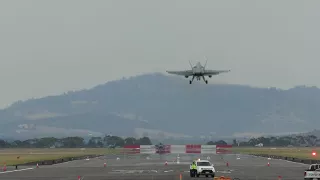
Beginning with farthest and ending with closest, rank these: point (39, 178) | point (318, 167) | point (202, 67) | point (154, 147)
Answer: point (154, 147)
point (202, 67)
point (39, 178)
point (318, 167)

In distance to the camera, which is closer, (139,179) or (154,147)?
(139,179)

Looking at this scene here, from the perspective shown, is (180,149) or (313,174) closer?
(313,174)

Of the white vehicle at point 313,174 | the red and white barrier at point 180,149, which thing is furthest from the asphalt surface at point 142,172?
the red and white barrier at point 180,149

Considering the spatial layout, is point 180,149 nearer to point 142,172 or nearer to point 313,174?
point 142,172

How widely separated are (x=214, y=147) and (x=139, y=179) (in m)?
90.2

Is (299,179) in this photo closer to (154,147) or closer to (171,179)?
(171,179)

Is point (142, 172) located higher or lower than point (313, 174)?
higher

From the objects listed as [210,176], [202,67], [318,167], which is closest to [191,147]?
[202,67]

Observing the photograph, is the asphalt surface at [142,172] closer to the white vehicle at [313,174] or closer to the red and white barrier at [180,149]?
the white vehicle at [313,174]

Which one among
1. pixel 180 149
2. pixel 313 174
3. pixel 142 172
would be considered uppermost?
pixel 180 149

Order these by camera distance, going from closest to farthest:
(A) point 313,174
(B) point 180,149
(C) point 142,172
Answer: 1. (A) point 313,174
2. (C) point 142,172
3. (B) point 180,149

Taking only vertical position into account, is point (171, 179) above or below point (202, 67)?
below

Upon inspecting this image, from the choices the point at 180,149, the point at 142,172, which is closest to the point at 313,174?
the point at 142,172

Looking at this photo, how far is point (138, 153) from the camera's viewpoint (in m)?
150
